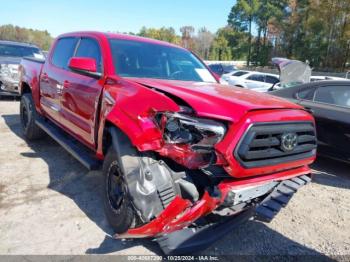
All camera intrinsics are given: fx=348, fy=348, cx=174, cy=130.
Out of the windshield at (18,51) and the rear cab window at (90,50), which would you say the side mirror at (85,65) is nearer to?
the rear cab window at (90,50)

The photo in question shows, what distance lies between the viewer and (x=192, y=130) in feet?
9.02

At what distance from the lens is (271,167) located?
9.68ft

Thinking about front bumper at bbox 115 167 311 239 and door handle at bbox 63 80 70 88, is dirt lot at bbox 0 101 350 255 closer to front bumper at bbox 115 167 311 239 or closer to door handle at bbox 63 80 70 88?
front bumper at bbox 115 167 311 239

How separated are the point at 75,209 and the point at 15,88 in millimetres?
7933

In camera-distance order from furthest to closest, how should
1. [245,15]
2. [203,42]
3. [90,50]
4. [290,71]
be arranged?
[203,42]
[245,15]
[290,71]
[90,50]

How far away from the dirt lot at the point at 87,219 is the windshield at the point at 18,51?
728 centimetres

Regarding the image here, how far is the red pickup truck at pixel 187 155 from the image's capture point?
105 inches

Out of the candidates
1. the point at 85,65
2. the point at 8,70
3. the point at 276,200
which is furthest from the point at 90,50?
the point at 8,70

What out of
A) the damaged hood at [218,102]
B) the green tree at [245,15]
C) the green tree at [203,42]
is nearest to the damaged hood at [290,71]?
the damaged hood at [218,102]

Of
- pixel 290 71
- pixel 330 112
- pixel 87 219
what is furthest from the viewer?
pixel 290 71

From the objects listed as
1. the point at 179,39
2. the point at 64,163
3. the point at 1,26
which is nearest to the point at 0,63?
the point at 64,163

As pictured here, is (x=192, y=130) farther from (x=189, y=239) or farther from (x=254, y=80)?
(x=254, y=80)

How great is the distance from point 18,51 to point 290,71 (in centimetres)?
899

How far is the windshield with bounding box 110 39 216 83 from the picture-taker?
3900 millimetres
